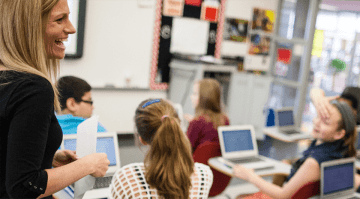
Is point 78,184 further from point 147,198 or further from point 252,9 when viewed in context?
point 252,9

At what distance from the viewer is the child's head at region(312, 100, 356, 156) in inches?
79.0

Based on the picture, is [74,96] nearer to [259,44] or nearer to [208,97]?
[208,97]

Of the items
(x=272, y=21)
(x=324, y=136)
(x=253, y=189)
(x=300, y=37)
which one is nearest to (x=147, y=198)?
(x=324, y=136)

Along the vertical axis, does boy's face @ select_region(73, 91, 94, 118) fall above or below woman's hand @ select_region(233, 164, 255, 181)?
above

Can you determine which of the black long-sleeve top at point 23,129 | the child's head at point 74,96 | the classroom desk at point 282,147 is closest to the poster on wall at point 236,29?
the classroom desk at point 282,147

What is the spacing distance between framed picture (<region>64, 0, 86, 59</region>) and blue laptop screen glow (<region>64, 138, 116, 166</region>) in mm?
2443

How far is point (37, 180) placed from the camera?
78 centimetres

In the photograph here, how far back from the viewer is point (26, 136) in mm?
750

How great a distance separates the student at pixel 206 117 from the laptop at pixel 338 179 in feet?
3.29

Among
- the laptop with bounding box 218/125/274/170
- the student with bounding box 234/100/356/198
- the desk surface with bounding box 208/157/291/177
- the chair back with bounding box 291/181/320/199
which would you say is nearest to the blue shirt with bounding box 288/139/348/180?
the student with bounding box 234/100/356/198

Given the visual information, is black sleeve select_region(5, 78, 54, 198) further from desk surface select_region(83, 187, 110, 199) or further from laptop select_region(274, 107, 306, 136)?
laptop select_region(274, 107, 306, 136)

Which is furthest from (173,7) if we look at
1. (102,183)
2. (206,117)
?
(102,183)

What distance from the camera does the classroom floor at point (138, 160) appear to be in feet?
11.4

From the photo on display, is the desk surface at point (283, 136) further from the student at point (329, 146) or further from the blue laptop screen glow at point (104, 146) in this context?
the blue laptop screen glow at point (104, 146)
